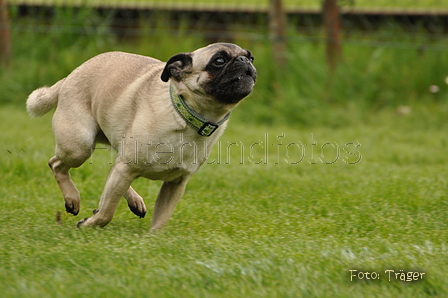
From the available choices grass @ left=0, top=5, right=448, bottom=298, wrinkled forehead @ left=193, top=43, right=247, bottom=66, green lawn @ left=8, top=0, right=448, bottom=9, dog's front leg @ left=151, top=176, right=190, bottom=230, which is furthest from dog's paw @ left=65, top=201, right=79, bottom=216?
green lawn @ left=8, top=0, right=448, bottom=9

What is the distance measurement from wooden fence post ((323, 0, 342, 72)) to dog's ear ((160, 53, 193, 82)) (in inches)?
225

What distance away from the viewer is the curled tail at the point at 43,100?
15.4ft

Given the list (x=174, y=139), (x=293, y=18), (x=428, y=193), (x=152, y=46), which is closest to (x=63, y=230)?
(x=174, y=139)

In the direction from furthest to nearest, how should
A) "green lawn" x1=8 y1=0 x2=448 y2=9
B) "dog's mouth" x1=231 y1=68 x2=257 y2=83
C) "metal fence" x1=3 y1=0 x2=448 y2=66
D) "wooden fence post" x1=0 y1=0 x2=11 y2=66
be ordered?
"green lawn" x1=8 y1=0 x2=448 y2=9 → "metal fence" x1=3 y1=0 x2=448 y2=66 → "wooden fence post" x1=0 y1=0 x2=11 y2=66 → "dog's mouth" x1=231 y1=68 x2=257 y2=83

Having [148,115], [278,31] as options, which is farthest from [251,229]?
[278,31]

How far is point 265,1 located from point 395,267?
313 inches

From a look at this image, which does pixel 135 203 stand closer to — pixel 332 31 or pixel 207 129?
pixel 207 129

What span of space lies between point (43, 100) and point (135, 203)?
1.02 meters

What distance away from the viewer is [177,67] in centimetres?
386

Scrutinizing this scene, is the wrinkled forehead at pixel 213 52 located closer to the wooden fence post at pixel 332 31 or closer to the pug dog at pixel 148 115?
the pug dog at pixel 148 115

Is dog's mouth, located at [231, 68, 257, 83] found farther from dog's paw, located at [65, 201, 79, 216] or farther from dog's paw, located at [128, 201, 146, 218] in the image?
dog's paw, located at [65, 201, 79, 216]

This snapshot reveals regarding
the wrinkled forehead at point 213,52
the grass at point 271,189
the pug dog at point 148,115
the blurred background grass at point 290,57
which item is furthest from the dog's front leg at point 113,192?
the blurred background grass at point 290,57

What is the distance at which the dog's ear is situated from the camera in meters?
3.83

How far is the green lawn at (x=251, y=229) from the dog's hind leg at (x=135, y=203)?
79mm
